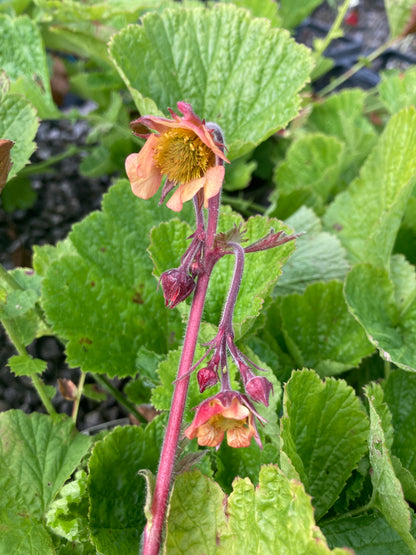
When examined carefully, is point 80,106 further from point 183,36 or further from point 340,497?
point 340,497

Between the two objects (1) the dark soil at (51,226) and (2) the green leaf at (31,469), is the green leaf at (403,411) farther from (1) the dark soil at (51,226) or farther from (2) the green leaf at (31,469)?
(1) the dark soil at (51,226)

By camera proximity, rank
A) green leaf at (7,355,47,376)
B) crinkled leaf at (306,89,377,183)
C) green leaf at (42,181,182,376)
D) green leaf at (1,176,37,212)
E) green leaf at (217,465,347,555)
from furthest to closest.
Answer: green leaf at (1,176,37,212) < crinkled leaf at (306,89,377,183) < green leaf at (42,181,182,376) < green leaf at (7,355,47,376) < green leaf at (217,465,347,555)

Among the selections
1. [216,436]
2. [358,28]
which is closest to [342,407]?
[216,436]

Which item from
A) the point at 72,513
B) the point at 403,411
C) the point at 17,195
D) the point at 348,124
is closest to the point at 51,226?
the point at 17,195

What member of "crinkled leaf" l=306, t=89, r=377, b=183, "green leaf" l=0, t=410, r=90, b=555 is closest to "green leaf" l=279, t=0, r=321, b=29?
"crinkled leaf" l=306, t=89, r=377, b=183

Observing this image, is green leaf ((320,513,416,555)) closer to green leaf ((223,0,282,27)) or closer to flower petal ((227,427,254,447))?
flower petal ((227,427,254,447))

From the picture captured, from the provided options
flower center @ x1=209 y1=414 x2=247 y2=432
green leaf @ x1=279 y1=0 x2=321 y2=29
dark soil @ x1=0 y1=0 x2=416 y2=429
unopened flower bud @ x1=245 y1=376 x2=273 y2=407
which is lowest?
dark soil @ x1=0 y1=0 x2=416 y2=429
